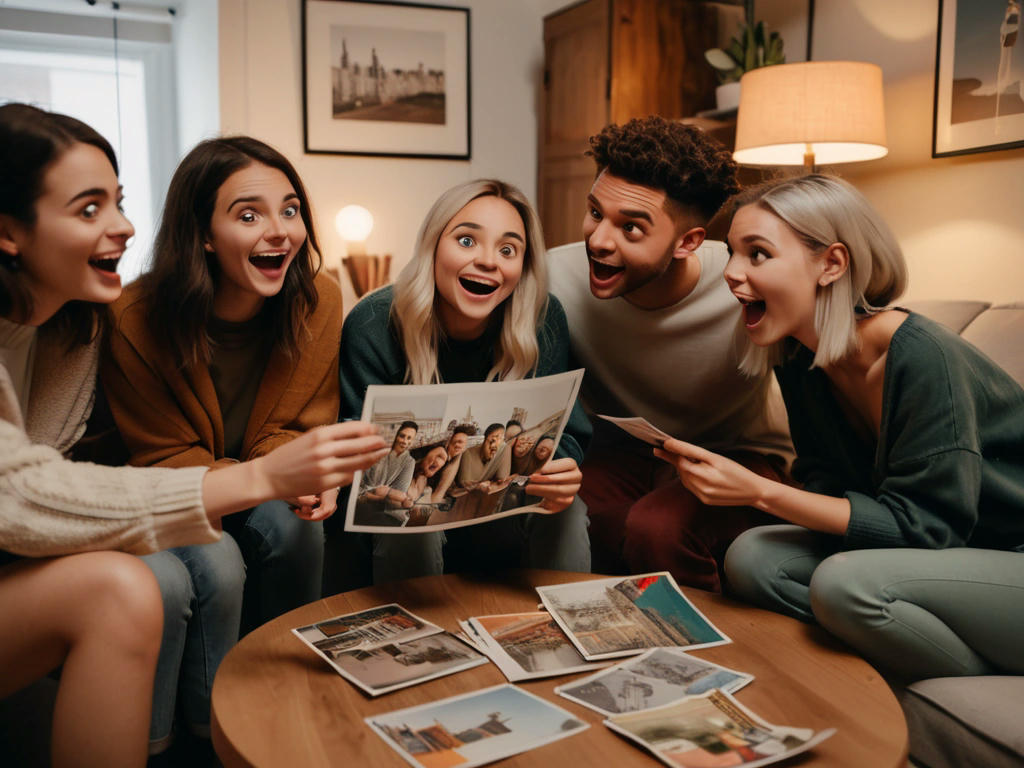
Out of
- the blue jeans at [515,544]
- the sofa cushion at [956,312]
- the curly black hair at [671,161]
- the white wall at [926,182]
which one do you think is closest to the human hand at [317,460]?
the blue jeans at [515,544]

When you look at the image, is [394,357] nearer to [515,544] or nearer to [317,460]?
[515,544]

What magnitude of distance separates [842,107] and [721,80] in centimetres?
92

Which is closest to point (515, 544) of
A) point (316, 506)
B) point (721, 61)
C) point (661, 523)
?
point (661, 523)

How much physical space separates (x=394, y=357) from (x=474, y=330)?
0.55 ft

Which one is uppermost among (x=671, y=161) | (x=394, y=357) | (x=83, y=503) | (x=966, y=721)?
(x=671, y=161)

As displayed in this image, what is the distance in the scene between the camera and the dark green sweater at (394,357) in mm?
1576

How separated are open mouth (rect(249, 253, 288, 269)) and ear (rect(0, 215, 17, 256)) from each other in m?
0.39

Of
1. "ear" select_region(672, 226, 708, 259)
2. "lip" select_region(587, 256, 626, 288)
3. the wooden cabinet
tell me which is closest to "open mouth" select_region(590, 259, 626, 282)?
"lip" select_region(587, 256, 626, 288)

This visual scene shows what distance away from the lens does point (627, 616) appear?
113cm

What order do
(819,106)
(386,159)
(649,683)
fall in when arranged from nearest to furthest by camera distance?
(649,683), (819,106), (386,159)

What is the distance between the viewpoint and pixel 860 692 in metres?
0.94

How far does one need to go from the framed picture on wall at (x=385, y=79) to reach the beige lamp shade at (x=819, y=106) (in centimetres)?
171

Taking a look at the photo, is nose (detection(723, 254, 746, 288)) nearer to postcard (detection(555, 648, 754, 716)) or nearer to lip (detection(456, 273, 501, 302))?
lip (detection(456, 273, 501, 302))

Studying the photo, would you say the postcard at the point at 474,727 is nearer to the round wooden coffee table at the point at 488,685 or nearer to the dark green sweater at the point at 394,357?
the round wooden coffee table at the point at 488,685
